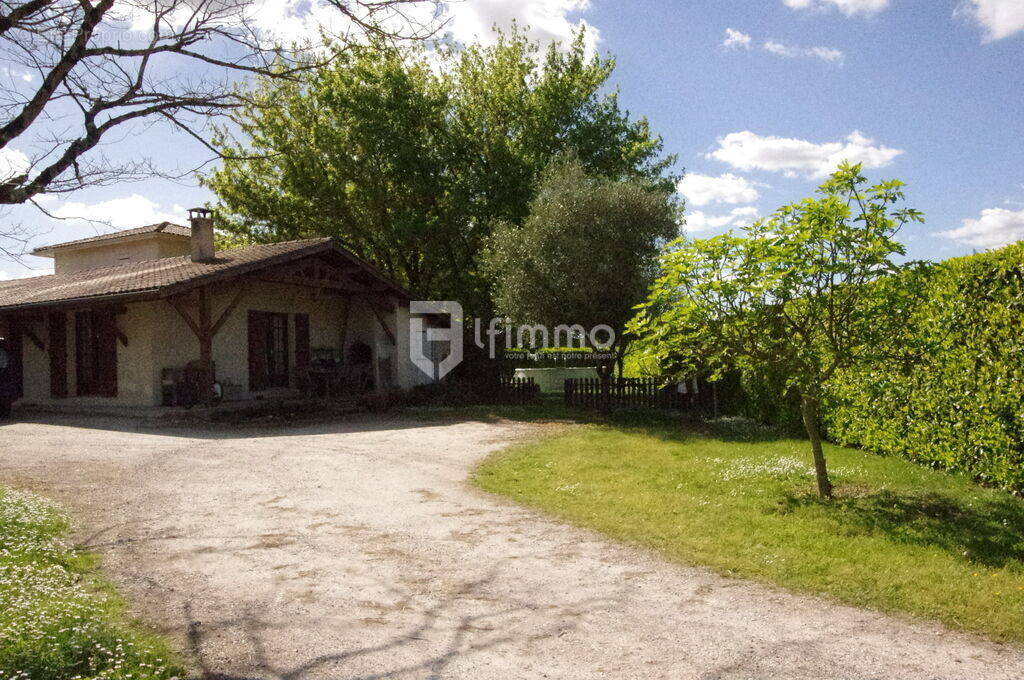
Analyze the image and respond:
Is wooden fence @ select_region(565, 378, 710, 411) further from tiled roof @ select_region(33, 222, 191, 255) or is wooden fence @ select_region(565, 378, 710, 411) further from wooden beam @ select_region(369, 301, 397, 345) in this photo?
tiled roof @ select_region(33, 222, 191, 255)

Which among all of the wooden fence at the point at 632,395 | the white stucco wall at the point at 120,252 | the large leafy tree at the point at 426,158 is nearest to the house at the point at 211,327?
the large leafy tree at the point at 426,158

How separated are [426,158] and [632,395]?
37.8ft

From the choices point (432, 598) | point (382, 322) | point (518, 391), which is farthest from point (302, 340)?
point (432, 598)

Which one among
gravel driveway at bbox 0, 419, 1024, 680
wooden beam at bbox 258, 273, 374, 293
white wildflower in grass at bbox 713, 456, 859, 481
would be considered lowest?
gravel driveway at bbox 0, 419, 1024, 680

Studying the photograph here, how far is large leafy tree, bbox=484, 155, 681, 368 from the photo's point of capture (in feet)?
53.7

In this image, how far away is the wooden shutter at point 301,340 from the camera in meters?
19.9

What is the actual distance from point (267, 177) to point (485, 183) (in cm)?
917

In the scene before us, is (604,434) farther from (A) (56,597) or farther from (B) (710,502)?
(A) (56,597)

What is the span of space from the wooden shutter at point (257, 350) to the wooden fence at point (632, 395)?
837cm

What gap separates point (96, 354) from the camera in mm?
17172

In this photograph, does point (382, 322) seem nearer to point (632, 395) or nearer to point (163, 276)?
point (163, 276)

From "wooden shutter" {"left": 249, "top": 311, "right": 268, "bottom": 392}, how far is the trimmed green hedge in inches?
587

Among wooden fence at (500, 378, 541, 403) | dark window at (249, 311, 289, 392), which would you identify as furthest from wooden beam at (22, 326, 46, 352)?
wooden fence at (500, 378, 541, 403)

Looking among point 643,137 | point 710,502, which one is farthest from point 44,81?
point 643,137
